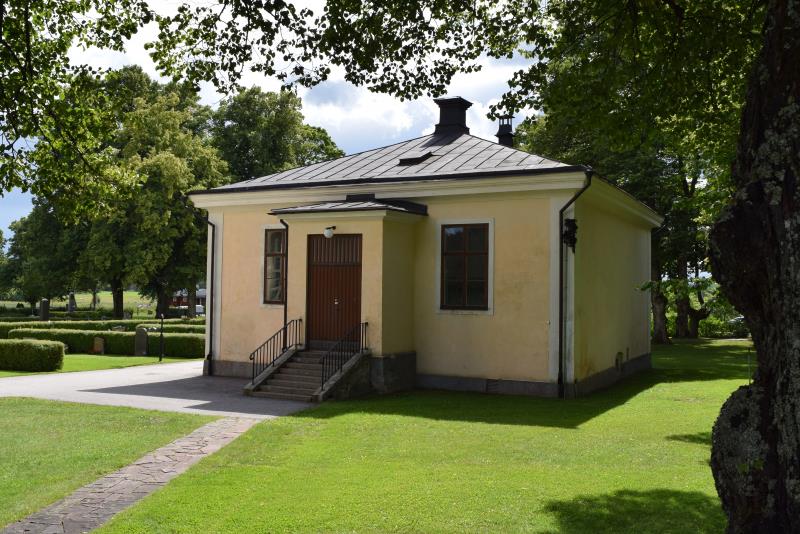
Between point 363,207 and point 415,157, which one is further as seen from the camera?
point 415,157

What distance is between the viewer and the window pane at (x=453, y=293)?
624 inches

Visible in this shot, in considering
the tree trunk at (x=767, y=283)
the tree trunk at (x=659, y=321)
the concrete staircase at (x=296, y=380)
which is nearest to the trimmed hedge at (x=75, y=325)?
the concrete staircase at (x=296, y=380)

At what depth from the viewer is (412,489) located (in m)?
7.54

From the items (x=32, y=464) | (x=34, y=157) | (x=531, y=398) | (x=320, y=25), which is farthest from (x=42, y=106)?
(x=531, y=398)

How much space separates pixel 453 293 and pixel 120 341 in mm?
14305

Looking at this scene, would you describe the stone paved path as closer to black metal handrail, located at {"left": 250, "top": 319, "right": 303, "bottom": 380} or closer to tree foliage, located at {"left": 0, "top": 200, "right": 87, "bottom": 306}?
black metal handrail, located at {"left": 250, "top": 319, "right": 303, "bottom": 380}

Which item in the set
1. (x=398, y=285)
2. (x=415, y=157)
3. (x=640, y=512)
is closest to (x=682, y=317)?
(x=415, y=157)

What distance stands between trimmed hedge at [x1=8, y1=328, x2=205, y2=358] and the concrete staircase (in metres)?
10.1

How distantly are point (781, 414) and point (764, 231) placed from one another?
2.78 ft

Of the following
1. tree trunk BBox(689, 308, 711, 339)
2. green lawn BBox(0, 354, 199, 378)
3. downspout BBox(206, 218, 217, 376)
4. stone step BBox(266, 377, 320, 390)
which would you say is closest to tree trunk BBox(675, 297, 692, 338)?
tree trunk BBox(689, 308, 711, 339)

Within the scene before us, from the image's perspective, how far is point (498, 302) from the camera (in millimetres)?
15320

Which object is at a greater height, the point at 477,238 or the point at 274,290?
the point at 477,238

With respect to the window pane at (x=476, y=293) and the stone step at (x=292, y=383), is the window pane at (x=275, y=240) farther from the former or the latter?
the window pane at (x=476, y=293)

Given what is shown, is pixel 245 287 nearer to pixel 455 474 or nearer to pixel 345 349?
pixel 345 349
